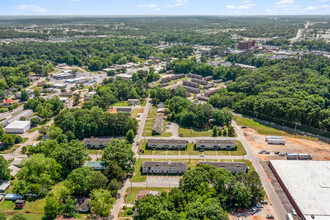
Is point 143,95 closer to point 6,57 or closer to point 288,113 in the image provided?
point 288,113

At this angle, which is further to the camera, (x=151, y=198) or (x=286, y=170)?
(x=286, y=170)

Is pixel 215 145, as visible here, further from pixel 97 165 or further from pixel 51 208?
pixel 51 208

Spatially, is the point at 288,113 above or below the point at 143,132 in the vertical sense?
above

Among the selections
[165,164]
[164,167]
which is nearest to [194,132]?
[165,164]

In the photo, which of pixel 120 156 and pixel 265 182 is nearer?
pixel 265 182

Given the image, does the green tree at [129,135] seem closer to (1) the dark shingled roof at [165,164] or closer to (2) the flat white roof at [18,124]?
(1) the dark shingled roof at [165,164]

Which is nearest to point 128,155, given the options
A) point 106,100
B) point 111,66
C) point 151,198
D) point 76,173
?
point 76,173
